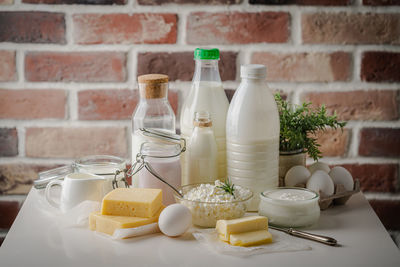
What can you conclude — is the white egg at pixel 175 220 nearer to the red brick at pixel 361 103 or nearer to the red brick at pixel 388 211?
the red brick at pixel 361 103

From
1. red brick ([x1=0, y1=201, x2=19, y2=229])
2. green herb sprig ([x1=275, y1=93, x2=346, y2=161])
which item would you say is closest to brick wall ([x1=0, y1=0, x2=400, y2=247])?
red brick ([x1=0, y1=201, x2=19, y2=229])

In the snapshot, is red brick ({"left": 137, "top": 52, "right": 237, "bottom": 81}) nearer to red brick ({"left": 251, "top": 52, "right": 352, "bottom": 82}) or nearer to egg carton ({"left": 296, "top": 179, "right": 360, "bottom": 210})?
red brick ({"left": 251, "top": 52, "right": 352, "bottom": 82})

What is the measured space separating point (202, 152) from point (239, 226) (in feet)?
0.70

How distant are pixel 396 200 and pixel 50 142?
987 millimetres

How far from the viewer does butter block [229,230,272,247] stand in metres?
0.88

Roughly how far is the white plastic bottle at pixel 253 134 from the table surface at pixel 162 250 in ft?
0.50

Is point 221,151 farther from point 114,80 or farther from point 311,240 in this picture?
point 114,80

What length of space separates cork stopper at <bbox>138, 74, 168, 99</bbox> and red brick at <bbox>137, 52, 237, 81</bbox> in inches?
12.9

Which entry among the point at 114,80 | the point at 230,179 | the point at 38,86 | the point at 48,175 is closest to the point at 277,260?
the point at 230,179

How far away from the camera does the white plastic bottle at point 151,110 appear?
3.56 ft

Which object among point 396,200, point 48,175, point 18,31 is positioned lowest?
point 396,200

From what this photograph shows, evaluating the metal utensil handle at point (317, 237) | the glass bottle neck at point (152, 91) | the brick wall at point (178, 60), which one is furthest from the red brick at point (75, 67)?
the metal utensil handle at point (317, 237)

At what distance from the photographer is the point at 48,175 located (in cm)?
119

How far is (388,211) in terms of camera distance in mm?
1495
